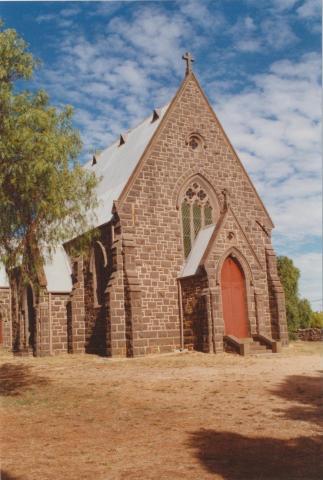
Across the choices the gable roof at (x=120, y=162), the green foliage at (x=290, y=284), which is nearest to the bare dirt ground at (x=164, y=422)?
the gable roof at (x=120, y=162)

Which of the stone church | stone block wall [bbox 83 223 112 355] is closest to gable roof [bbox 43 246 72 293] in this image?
the stone church

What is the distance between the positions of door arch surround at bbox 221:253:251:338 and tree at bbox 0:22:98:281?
10754 mm

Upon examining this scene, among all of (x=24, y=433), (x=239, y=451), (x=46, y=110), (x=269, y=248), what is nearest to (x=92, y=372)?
(x=24, y=433)

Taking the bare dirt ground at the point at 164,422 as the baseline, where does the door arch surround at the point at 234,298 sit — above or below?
above

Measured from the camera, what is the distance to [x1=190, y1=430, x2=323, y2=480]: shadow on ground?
708 centimetres

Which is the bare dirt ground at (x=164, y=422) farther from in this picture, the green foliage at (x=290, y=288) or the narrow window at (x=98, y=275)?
the green foliage at (x=290, y=288)

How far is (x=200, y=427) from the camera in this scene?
1001cm

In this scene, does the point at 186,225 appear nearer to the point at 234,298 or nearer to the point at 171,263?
the point at 171,263

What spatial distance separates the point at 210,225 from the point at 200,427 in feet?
55.3

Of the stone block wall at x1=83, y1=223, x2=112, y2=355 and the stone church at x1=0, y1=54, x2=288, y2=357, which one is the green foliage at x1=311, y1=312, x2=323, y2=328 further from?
the stone block wall at x1=83, y1=223, x2=112, y2=355

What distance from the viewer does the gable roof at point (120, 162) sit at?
25578 millimetres

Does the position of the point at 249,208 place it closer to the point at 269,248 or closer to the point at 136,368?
the point at 269,248

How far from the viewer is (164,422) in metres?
10.5

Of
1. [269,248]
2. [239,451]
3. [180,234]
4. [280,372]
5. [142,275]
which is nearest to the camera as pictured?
[239,451]
